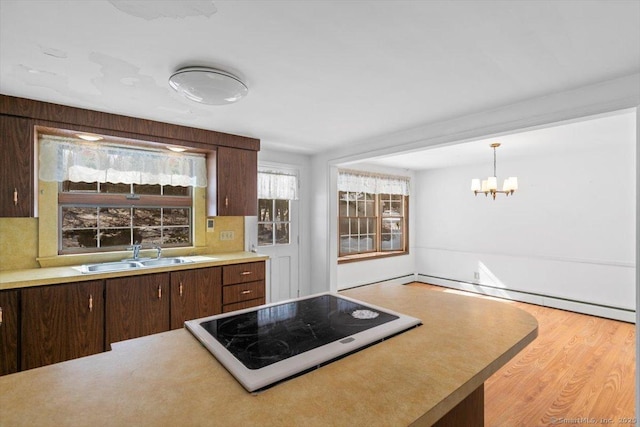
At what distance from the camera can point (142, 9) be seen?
131 centimetres

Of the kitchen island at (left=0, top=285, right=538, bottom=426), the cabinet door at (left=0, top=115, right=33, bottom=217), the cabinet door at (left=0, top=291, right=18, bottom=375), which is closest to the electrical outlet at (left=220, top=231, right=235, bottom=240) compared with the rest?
the cabinet door at (left=0, top=115, right=33, bottom=217)

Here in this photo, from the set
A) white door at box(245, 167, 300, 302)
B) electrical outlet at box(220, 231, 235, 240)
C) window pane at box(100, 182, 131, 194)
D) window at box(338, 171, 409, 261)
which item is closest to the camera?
window pane at box(100, 182, 131, 194)

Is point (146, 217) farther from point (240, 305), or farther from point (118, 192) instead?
point (240, 305)

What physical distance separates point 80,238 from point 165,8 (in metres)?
2.52

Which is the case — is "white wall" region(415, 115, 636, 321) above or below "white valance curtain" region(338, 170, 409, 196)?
below

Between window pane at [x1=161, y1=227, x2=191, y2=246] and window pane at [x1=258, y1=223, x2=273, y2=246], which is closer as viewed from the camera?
window pane at [x1=161, y1=227, x2=191, y2=246]

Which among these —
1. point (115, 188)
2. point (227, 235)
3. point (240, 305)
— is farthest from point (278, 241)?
point (115, 188)

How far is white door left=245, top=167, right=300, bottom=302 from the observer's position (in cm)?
399

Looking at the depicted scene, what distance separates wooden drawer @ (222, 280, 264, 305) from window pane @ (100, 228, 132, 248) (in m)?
1.11

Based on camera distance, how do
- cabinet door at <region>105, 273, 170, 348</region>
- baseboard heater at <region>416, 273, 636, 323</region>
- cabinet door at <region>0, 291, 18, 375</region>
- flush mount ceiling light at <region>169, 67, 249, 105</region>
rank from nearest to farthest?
flush mount ceiling light at <region>169, 67, 249, 105</region>
cabinet door at <region>0, 291, 18, 375</region>
cabinet door at <region>105, 273, 170, 348</region>
baseboard heater at <region>416, 273, 636, 323</region>

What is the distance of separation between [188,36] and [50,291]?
6.87ft

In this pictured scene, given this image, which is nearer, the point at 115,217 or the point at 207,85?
the point at 207,85

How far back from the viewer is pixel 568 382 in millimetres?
2650

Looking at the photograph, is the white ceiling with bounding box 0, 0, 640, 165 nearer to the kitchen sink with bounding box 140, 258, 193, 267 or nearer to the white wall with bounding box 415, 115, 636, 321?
the kitchen sink with bounding box 140, 258, 193, 267
